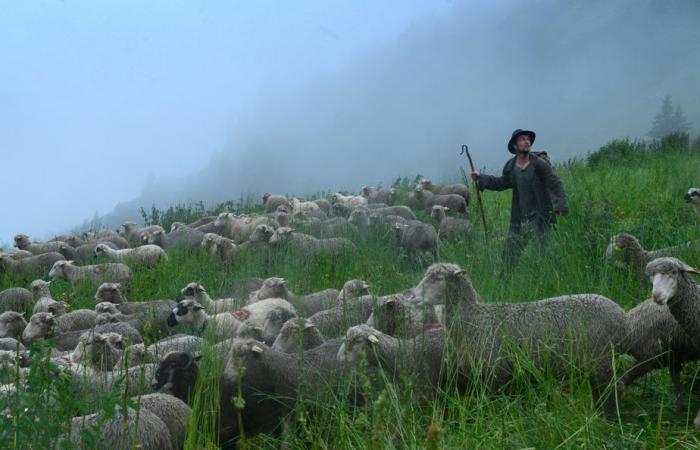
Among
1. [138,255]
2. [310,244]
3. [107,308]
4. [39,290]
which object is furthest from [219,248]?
[107,308]

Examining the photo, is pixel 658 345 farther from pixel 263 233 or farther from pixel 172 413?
pixel 263 233

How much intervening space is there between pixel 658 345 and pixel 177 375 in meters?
3.79

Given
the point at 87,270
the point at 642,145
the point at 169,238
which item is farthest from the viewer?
the point at 642,145

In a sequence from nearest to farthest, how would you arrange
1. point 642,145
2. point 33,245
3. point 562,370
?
point 562,370, point 33,245, point 642,145

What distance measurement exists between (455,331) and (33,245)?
14.7 metres

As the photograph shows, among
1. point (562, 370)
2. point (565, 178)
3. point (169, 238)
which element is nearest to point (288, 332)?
point (562, 370)

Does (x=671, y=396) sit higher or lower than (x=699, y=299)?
lower

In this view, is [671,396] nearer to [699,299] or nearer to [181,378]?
[699,299]

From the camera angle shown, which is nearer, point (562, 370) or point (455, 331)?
point (562, 370)

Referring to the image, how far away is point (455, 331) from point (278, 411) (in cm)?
156

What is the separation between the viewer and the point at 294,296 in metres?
10.1

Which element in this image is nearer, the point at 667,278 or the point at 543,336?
the point at 667,278

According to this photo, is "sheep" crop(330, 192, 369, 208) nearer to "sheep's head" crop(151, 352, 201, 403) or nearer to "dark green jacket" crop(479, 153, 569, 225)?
"dark green jacket" crop(479, 153, 569, 225)

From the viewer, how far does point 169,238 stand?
17031 millimetres
